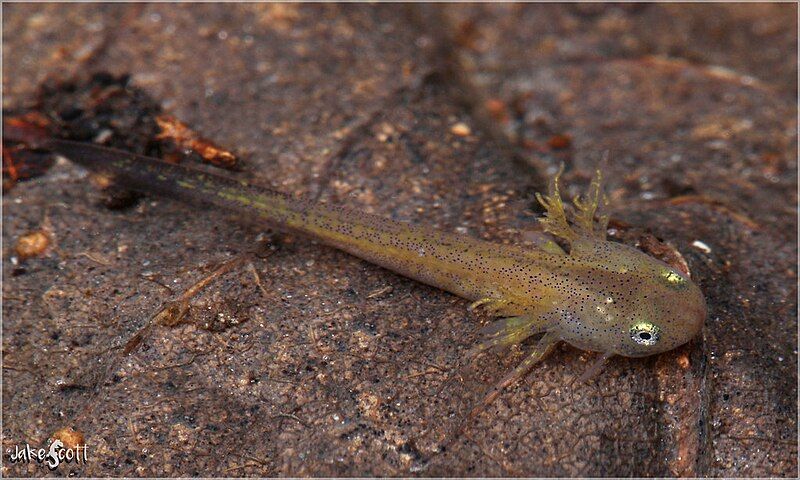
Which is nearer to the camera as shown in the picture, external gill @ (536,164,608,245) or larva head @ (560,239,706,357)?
larva head @ (560,239,706,357)

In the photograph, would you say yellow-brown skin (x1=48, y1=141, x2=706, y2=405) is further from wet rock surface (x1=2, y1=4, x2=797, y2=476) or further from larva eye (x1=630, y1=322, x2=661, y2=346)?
wet rock surface (x1=2, y1=4, x2=797, y2=476)

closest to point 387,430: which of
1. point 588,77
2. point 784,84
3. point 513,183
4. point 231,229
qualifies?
point 231,229

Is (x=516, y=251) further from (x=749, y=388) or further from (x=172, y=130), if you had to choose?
(x=172, y=130)

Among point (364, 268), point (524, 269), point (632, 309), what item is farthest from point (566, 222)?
point (364, 268)

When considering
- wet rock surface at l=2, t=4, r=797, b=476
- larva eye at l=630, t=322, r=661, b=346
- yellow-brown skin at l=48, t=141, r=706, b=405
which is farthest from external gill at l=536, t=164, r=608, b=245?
larva eye at l=630, t=322, r=661, b=346

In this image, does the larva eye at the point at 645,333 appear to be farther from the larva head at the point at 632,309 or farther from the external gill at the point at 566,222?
the external gill at the point at 566,222

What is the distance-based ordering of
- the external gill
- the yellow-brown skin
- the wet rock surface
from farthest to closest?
1. the external gill
2. the yellow-brown skin
3. the wet rock surface

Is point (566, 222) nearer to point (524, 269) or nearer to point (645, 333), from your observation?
point (524, 269)
